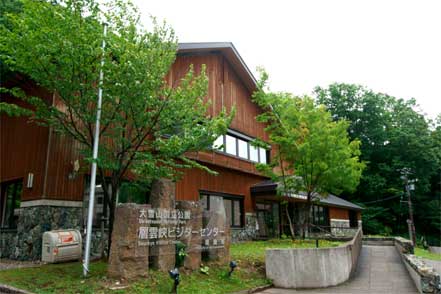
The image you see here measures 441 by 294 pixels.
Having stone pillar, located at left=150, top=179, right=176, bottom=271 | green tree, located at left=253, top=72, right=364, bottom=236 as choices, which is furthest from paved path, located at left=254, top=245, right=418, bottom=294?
green tree, located at left=253, top=72, right=364, bottom=236

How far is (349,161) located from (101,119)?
10703mm

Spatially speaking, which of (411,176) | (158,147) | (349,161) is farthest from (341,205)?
(158,147)

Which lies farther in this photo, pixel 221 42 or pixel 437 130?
pixel 437 130

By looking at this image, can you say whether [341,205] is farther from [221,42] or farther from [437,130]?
[437,130]

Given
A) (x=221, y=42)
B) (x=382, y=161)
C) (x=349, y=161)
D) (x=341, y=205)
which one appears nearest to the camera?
(x=349, y=161)

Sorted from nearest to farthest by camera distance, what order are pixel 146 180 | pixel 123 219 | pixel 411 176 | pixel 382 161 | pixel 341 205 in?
pixel 123 219 → pixel 146 180 → pixel 341 205 → pixel 411 176 → pixel 382 161

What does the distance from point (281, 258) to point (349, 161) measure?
738 centimetres

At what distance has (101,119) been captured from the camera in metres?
9.35

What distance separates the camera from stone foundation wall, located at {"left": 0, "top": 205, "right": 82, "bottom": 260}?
36.0 feet

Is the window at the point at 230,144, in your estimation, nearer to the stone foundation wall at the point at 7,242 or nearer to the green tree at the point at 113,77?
the green tree at the point at 113,77

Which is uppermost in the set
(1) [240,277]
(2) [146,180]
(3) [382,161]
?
(3) [382,161]

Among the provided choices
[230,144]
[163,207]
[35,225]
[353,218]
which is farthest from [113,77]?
[353,218]

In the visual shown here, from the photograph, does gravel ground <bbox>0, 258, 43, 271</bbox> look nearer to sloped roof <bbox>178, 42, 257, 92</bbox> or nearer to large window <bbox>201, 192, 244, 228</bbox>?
large window <bbox>201, 192, 244, 228</bbox>

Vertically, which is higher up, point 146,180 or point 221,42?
point 221,42
